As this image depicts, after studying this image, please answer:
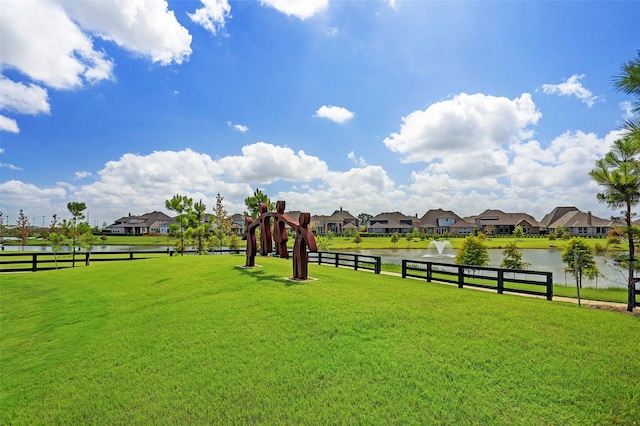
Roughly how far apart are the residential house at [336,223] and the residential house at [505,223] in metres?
35.9

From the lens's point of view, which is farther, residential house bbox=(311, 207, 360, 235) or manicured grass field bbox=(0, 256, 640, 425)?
residential house bbox=(311, 207, 360, 235)

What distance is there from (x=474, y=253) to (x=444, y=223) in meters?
75.9

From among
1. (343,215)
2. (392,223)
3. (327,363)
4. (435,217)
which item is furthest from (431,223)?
(327,363)

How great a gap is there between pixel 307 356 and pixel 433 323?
3144 mm

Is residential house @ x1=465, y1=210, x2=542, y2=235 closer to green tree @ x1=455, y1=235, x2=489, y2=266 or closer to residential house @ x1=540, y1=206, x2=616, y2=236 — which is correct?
residential house @ x1=540, y1=206, x2=616, y2=236

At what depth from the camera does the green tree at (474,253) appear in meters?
22.8

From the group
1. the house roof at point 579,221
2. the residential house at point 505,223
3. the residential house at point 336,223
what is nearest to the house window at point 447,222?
the residential house at point 505,223

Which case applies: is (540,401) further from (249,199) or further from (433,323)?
(249,199)

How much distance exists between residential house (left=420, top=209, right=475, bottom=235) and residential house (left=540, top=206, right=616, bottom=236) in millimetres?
20387

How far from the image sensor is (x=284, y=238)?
48.6 ft

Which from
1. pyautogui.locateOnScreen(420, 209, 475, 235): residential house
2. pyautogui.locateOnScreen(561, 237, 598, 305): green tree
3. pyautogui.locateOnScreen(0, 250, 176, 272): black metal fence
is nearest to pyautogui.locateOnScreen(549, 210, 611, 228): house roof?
pyautogui.locateOnScreen(420, 209, 475, 235): residential house

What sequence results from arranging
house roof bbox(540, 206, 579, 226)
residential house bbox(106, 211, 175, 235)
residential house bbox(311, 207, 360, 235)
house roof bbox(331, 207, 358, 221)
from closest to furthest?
house roof bbox(540, 206, 579, 226)
residential house bbox(106, 211, 175, 235)
residential house bbox(311, 207, 360, 235)
house roof bbox(331, 207, 358, 221)

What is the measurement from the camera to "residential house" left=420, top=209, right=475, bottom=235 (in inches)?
3563

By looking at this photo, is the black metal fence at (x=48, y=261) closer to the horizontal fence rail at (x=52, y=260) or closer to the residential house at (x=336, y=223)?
the horizontal fence rail at (x=52, y=260)
